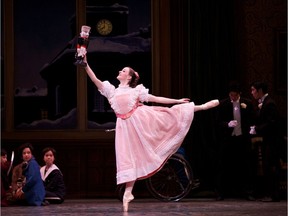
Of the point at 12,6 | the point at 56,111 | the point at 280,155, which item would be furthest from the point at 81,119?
the point at 280,155

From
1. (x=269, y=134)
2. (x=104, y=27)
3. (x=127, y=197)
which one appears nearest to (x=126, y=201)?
(x=127, y=197)

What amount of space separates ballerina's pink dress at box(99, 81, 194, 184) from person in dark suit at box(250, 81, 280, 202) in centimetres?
119

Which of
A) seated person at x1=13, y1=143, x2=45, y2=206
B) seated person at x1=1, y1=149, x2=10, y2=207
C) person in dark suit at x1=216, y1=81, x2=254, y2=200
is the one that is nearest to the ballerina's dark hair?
Answer: person in dark suit at x1=216, y1=81, x2=254, y2=200

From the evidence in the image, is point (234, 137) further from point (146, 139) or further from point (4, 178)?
point (4, 178)

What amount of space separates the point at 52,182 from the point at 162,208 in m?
1.52

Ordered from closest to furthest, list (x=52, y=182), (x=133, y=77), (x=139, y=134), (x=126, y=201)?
(x=126, y=201) < (x=139, y=134) < (x=133, y=77) < (x=52, y=182)

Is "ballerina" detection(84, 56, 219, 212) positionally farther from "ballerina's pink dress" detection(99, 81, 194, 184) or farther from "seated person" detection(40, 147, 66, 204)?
"seated person" detection(40, 147, 66, 204)

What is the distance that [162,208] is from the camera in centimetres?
809

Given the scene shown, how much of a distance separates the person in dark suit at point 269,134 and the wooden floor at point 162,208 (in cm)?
27

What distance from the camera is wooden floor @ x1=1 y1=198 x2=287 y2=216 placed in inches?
294

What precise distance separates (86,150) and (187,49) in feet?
5.87

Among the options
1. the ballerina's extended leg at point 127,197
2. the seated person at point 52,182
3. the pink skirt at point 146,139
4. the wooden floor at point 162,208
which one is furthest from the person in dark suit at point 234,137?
the seated person at point 52,182

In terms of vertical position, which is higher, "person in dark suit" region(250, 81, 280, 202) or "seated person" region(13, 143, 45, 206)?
"person in dark suit" region(250, 81, 280, 202)

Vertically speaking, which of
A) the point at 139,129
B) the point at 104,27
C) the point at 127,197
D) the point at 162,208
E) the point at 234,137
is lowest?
the point at 162,208
